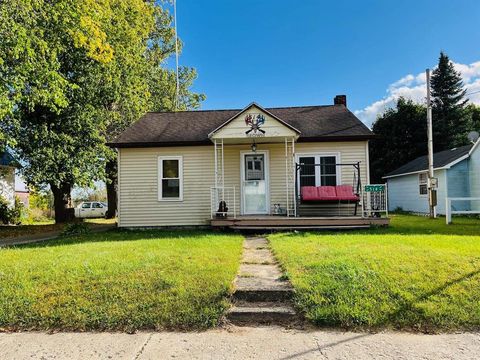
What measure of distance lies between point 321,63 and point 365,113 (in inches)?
990

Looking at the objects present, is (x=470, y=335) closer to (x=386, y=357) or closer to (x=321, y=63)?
(x=386, y=357)

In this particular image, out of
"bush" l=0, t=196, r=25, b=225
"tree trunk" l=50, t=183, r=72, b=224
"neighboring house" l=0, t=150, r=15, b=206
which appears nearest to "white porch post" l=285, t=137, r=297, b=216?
"tree trunk" l=50, t=183, r=72, b=224

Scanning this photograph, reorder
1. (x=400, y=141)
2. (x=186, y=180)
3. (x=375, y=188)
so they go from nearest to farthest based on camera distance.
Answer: (x=375, y=188) < (x=186, y=180) < (x=400, y=141)

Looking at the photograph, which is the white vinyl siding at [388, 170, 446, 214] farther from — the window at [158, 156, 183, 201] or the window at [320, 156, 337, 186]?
the window at [158, 156, 183, 201]

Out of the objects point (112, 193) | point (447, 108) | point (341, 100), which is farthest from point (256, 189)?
point (447, 108)

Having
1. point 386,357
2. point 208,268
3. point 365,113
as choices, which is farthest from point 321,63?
point 365,113

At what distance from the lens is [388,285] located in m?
4.87

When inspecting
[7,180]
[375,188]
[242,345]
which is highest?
[7,180]

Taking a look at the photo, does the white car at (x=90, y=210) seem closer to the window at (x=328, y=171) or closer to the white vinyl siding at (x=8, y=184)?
the white vinyl siding at (x=8, y=184)

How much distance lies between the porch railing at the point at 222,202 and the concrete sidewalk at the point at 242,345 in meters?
7.26

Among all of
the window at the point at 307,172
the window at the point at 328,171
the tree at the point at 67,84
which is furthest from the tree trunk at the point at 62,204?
the window at the point at 328,171

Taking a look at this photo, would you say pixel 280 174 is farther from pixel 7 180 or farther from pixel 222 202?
pixel 7 180

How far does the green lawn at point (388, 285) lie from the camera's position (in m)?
4.18

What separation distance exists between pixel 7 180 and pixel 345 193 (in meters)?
19.7
